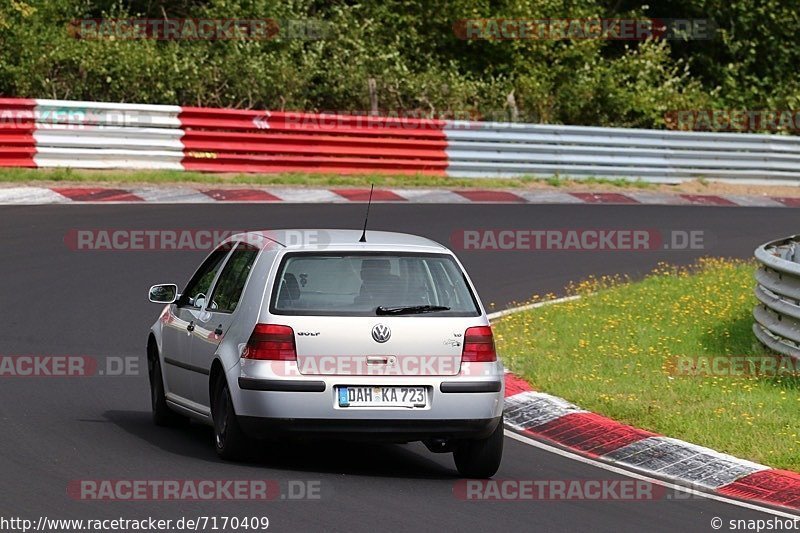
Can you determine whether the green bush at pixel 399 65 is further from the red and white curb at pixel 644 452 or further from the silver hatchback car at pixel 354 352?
the silver hatchback car at pixel 354 352

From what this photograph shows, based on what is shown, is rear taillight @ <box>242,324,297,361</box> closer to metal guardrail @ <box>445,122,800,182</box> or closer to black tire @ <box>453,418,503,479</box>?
black tire @ <box>453,418,503,479</box>

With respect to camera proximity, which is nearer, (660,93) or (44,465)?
(44,465)

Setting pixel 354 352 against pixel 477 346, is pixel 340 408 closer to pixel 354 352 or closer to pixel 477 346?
pixel 354 352

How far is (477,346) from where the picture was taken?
8.74m

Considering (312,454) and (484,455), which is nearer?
(484,455)

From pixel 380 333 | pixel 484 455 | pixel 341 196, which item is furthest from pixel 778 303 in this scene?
pixel 341 196

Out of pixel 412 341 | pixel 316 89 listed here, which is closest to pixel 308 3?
pixel 316 89

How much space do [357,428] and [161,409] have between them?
2.30m

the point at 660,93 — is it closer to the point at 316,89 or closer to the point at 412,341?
the point at 316,89

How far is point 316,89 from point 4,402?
66.3 ft

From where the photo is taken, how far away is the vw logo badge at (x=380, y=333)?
851 cm

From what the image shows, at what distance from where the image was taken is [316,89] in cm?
3030

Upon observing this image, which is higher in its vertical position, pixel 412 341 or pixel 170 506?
pixel 412 341

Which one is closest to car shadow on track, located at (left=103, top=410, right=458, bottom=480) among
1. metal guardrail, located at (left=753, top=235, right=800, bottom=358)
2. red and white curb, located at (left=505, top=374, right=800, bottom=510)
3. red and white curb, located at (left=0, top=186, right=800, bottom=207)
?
red and white curb, located at (left=505, top=374, right=800, bottom=510)
